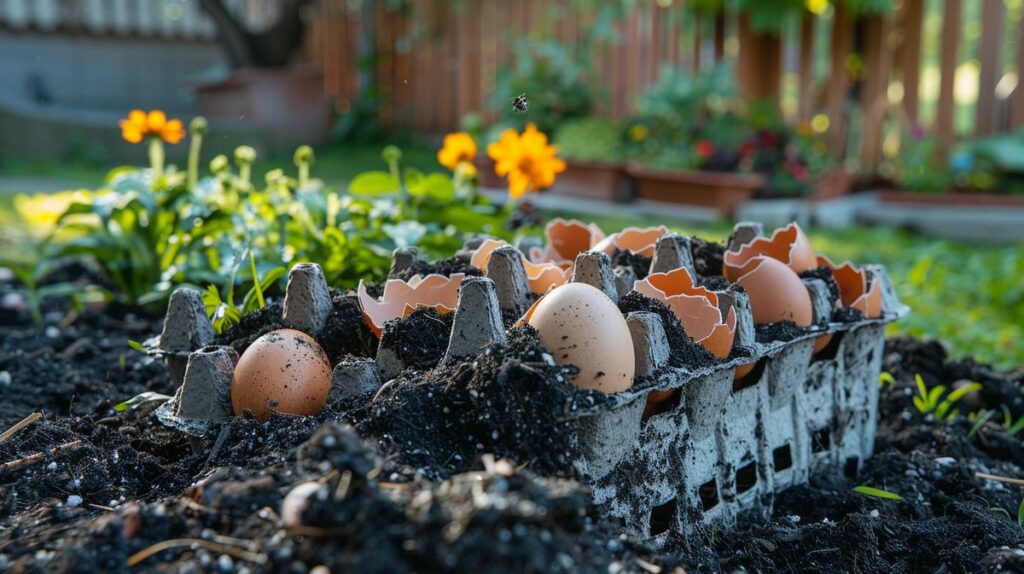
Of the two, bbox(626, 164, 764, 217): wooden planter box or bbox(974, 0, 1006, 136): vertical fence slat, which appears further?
bbox(974, 0, 1006, 136): vertical fence slat

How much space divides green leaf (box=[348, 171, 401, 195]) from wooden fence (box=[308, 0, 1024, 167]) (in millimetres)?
4562

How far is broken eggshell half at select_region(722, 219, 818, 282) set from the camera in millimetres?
2490

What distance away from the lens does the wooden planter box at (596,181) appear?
712 cm

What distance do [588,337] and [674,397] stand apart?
319 millimetres

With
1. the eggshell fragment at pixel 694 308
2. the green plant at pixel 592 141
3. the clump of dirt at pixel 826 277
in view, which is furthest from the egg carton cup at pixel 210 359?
the green plant at pixel 592 141

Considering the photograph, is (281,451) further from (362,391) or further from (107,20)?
(107,20)

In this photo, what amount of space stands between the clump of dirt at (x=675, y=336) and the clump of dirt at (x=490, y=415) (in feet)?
0.97

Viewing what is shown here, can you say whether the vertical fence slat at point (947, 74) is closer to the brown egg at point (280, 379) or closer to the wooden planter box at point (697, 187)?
the wooden planter box at point (697, 187)

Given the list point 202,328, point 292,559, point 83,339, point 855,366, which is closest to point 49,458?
point 202,328

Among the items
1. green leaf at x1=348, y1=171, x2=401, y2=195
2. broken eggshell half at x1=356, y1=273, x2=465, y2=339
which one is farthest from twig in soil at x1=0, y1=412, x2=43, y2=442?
green leaf at x1=348, y1=171, x2=401, y2=195

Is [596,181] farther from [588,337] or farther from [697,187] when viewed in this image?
[588,337]

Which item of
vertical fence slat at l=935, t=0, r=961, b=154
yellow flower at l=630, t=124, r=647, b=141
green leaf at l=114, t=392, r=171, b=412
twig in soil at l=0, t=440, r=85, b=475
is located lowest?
green leaf at l=114, t=392, r=171, b=412

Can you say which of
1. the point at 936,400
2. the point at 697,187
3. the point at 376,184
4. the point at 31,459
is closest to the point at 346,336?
the point at 31,459

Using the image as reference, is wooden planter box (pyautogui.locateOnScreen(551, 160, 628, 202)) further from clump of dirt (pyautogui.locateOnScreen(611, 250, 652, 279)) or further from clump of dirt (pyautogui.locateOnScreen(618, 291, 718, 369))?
clump of dirt (pyautogui.locateOnScreen(618, 291, 718, 369))
